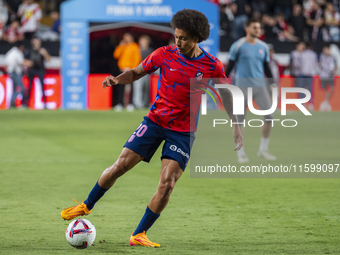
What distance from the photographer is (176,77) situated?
5.18 m

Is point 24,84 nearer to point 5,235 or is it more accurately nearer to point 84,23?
point 84,23

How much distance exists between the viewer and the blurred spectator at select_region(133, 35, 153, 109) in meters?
21.0

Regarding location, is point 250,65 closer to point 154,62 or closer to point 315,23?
point 154,62

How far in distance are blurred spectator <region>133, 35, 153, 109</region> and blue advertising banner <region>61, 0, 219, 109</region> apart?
3.59 feet

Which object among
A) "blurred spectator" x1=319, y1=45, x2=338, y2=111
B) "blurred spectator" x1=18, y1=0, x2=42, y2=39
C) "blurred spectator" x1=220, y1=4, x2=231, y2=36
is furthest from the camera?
"blurred spectator" x1=220, y1=4, x2=231, y2=36

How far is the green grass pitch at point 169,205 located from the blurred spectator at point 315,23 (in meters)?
12.3

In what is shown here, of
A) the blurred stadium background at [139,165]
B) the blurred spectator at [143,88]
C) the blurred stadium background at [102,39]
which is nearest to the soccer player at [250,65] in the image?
the blurred stadium background at [139,165]

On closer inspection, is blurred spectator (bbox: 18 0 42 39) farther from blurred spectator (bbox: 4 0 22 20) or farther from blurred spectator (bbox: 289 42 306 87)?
blurred spectator (bbox: 289 42 306 87)

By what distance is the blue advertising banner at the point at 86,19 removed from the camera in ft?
69.4

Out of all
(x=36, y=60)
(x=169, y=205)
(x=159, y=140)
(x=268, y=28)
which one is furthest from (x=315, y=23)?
(x=159, y=140)

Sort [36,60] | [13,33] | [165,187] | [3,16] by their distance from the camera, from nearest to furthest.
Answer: [165,187]
[36,60]
[13,33]
[3,16]

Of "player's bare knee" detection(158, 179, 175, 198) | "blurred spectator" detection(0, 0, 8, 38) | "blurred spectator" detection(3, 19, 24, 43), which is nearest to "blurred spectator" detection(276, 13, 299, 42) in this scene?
"blurred spectator" detection(3, 19, 24, 43)

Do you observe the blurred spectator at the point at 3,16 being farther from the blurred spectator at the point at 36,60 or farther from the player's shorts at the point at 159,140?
the player's shorts at the point at 159,140

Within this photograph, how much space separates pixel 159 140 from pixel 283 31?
20.1 metres
